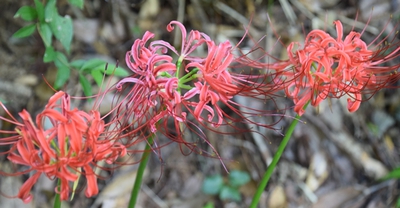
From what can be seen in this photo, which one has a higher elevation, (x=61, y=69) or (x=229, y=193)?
(x=61, y=69)

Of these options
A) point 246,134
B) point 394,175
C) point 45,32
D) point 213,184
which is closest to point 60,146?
point 45,32

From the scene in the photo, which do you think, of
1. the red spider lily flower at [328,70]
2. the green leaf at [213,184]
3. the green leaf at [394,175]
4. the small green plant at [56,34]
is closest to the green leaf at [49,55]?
the small green plant at [56,34]

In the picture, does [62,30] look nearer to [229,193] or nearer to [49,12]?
[49,12]

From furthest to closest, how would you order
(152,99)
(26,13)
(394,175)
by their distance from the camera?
(394,175)
(26,13)
(152,99)

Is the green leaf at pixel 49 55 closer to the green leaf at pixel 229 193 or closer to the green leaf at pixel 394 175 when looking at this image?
the green leaf at pixel 229 193

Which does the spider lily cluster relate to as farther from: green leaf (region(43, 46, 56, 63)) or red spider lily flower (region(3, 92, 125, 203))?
green leaf (region(43, 46, 56, 63))

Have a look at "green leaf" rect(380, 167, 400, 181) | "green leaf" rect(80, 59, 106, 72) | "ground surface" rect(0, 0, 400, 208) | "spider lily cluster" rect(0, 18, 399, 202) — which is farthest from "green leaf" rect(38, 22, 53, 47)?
"green leaf" rect(380, 167, 400, 181)

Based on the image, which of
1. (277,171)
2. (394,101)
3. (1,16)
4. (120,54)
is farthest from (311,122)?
(1,16)
